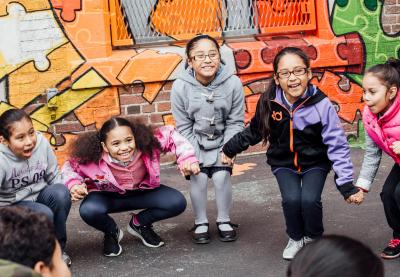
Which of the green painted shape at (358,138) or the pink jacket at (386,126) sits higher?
the pink jacket at (386,126)

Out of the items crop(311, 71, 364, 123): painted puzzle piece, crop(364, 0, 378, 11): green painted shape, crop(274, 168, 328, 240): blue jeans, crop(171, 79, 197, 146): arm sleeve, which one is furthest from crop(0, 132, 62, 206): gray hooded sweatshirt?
crop(364, 0, 378, 11): green painted shape

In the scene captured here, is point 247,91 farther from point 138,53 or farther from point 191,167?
point 191,167

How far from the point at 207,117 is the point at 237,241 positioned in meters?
0.88

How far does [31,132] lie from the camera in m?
4.39

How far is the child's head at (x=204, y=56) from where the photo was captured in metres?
4.89

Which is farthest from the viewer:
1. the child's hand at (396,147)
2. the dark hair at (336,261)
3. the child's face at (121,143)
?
the child's face at (121,143)

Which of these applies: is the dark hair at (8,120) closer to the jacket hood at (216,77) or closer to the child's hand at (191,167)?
the child's hand at (191,167)

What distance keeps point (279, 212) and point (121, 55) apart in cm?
232

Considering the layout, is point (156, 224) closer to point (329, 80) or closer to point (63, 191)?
point (63, 191)

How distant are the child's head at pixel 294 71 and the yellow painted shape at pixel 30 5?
9.48 feet

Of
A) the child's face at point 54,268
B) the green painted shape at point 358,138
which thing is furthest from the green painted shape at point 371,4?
the child's face at point 54,268

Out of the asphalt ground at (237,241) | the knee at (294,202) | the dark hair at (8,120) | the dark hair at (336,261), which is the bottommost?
the asphalt ground at (237,241)

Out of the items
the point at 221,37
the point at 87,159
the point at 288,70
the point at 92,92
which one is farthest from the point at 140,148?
the point at 221,37

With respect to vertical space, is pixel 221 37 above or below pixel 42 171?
above
